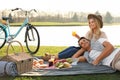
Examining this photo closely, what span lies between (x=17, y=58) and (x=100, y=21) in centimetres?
174

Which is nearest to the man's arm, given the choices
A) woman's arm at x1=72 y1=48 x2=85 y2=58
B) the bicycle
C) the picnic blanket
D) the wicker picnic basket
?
the picnic blanket

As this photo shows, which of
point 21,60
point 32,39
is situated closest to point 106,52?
point 21,60

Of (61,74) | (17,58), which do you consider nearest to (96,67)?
(61,74)

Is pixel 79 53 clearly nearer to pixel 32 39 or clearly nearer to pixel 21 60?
pixel 21 60

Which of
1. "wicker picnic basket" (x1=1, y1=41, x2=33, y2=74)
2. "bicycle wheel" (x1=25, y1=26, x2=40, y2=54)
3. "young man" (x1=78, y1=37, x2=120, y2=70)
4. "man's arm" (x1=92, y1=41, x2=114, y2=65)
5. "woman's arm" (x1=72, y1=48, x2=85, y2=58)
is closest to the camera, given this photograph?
"wicker picnic basket" (x1=1, y1=41, x2=33, y2=74)

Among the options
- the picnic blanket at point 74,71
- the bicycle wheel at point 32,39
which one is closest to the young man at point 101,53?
the picnic blanket at point 74,71

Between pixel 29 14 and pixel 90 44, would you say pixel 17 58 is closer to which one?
pixel 90 44

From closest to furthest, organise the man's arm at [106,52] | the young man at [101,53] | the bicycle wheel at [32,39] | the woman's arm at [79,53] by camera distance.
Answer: the young man at [101,53] → the man's arm at [106,52] → the woman's arm at [79,53] → the bicycle wheel at [32,39]

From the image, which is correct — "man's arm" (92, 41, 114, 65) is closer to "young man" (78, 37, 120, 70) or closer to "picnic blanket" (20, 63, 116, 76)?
"young man" (78, 37, 120, 70)

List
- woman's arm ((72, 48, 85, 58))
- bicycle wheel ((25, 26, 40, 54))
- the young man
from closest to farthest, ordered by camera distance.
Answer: the young man, woman's arm ((72, 48, 85, 58)), bicycle wheel ((25, 26, 40, 54))

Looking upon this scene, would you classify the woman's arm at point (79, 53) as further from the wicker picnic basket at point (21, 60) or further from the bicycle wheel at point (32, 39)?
the bicycle wheel at point (32, 39)

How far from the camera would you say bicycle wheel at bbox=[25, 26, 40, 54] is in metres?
9.91

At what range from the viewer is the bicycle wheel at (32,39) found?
390 inches

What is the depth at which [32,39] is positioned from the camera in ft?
32.8
